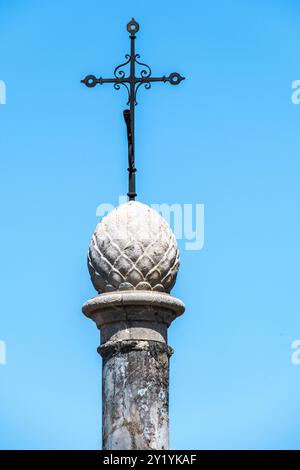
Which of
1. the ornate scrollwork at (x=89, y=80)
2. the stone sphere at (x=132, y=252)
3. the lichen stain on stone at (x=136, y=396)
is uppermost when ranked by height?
the ornate scrollwork at (x=89, y=80)

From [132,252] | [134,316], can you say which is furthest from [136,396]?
[132,252]

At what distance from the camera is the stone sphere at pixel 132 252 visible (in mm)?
11633

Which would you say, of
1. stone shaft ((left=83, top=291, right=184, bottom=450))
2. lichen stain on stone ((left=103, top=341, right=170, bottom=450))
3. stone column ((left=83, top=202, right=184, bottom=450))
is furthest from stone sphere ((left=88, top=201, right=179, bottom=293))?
lichen stain on stone ((left=103, top=341, right=170, bottom=450))

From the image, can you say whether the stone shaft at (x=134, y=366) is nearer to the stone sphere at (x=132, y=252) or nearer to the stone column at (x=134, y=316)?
the stone column at (x=134, y=316)

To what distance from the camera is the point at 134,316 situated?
11.7 metres

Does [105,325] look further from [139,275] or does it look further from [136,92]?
[136,92]

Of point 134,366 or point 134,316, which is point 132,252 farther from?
point 134,366

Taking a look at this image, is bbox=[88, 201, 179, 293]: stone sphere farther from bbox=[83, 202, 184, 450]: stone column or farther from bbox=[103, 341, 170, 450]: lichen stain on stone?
bbox=[103, 341, 170, 450]: lichen stain on stone

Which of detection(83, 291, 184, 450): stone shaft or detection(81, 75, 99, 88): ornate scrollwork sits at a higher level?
detection(81, 75, 99, 88): ornate scrollwork

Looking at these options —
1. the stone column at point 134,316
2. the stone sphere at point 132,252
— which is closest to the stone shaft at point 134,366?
the stone column at point 134,316

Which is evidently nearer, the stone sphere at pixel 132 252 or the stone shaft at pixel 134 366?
the stone shaft at pixel 134 366

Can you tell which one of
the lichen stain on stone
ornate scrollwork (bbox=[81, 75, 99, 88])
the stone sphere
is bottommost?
the lichen stain on stone

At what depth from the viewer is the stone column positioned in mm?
11500
